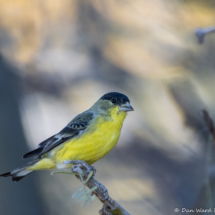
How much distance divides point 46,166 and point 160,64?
3.89 meters

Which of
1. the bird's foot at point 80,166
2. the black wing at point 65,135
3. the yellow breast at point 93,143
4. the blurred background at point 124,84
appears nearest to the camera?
the bird's foot at point 80,166

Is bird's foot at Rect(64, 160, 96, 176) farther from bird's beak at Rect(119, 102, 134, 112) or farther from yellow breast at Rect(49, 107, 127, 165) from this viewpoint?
bird's beak at Rect(119, 102, 134, 112)

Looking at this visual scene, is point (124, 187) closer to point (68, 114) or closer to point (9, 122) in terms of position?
point (68, 114)

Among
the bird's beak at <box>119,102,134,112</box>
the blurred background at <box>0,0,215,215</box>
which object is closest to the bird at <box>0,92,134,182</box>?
the bird's beak at <box>119,102,134,112</box>

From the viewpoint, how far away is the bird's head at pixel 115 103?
10.2 ft

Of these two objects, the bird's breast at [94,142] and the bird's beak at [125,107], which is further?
the bird's beak at [125,107]

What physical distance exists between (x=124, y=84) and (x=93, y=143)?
3.43 meters

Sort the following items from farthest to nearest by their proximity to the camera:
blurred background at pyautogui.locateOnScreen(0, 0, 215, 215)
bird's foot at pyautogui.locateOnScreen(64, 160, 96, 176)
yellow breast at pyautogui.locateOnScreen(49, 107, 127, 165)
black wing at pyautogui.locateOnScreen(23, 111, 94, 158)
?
1. blurred background at pyautogui.locateOnScreen(0, 0, 215, 215)
2. black wing at pyautogui.locateOnScreen(23, 111, 94, 158)
3. yellow breast at pyautogui.locateOnScreen(49, 107, 127, 165)
4. bird's foot at pyautogui.locateOnScreen(64, 160, 96, 176)

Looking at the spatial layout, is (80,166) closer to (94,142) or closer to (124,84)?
(94,142)

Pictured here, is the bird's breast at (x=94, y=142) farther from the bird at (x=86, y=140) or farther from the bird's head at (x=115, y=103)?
the bird's head at (x=115, y=103)

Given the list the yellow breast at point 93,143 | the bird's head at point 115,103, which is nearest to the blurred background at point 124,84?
the bird's head at point 115,103

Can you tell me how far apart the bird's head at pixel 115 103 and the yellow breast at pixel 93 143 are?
12 cm

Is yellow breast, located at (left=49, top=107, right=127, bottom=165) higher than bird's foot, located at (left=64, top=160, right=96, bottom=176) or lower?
higher

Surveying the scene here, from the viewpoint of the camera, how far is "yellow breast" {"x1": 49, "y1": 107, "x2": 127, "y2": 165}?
288 centimetres
